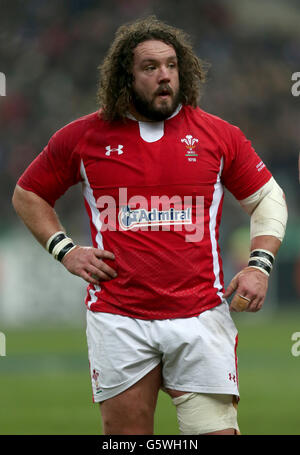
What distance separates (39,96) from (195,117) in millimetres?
15779

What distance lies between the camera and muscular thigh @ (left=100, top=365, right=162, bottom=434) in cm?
449

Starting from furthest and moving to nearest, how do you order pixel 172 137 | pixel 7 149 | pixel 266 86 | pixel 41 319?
pixel 266 86 < pixel 7 149 < pixel 41 319 < pixel 172 137

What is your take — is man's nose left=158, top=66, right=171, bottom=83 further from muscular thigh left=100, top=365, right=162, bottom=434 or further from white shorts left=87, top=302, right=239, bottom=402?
muscular thigh left=100, top=365, right=162, bottom=434

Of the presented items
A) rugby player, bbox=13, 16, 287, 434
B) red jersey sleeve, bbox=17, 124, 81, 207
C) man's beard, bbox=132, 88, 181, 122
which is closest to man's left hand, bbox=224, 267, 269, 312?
rugby player, bbox=13, 16, 287, 434

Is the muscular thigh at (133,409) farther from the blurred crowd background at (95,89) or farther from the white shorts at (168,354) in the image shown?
the blurred crowd background at (95,89)

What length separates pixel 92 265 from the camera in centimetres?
466

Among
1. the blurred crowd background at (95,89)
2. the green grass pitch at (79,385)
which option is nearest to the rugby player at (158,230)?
the green grass pitch at (79,385)

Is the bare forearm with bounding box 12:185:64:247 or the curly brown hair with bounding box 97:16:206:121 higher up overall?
the curly brown hair with bounding box 97:16:206:121

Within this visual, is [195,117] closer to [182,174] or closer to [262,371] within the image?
[182,174]

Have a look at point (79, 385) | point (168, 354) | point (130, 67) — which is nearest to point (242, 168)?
point (130, 67)

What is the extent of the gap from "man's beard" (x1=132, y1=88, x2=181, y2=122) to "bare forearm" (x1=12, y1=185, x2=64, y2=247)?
728 millimetres

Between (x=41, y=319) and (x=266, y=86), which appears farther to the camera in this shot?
(x=266, y=86)
